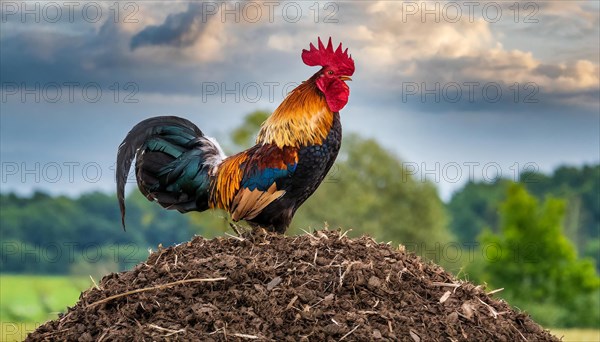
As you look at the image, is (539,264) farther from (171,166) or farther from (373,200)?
(171,166)

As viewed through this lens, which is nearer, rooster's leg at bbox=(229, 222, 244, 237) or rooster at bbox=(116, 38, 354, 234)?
rooster's leg at bbox=(229, 222, 244, 237)

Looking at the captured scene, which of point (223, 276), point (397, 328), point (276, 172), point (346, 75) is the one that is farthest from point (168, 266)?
point (346, 75)

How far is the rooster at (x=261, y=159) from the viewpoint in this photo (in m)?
6.88

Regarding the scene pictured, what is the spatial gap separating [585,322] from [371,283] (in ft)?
68.7

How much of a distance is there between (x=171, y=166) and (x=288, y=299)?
231 centimetres

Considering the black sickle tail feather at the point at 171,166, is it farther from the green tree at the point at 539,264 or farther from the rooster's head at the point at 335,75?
the green tree at the point at 539,264

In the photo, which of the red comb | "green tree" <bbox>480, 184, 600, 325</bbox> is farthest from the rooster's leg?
"green tree" <bbox>480, 184, 600, 325</bbox>

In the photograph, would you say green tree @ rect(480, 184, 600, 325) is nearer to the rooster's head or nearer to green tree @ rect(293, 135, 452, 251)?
green tree @ rect(293, 135, 452, 251)

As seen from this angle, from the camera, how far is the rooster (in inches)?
271

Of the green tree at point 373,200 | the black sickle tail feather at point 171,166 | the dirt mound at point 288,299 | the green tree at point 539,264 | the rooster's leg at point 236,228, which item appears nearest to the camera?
the dirt mound at point 288,299

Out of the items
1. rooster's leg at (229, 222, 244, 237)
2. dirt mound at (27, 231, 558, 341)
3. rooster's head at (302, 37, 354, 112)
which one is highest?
rooster's head at (302, 37, 354, 112)

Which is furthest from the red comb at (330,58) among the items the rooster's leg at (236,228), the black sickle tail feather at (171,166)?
the rooster's leg at (236,228)

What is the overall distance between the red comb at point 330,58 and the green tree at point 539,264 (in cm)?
1845

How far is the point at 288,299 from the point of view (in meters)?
5.53
